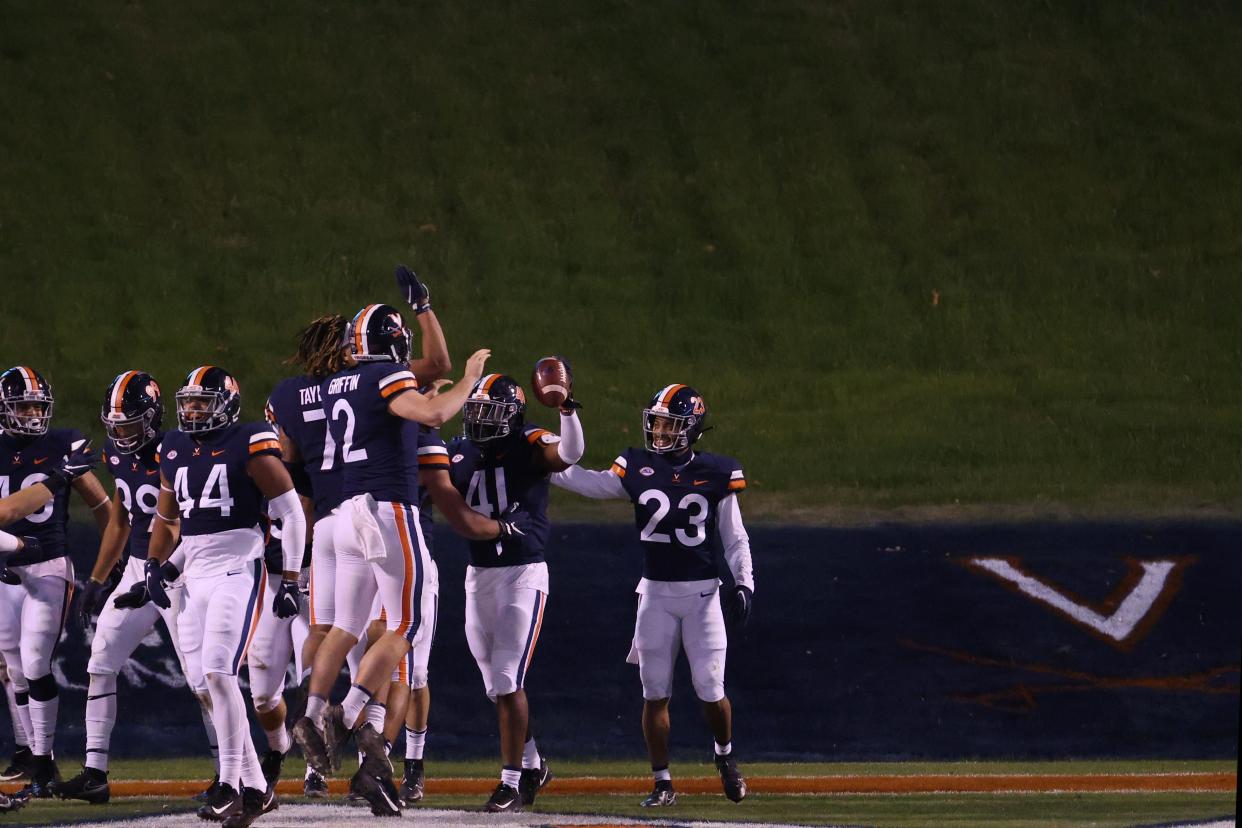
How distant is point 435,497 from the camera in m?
7.66

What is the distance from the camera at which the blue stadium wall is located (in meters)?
10.3

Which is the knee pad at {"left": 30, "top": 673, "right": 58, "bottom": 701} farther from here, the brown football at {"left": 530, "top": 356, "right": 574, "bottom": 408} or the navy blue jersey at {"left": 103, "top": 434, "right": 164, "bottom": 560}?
the brown football at {"left": 530, "top": 356, "right": 574, "bottom": 408}

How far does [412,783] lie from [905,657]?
12.4ft

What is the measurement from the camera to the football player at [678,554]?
323 inches

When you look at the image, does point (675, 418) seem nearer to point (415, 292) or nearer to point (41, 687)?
point (415, 292)

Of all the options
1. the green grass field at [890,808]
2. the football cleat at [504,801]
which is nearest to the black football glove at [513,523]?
the football cleat at [504,801]

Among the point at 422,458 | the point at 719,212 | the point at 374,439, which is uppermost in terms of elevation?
the point at 719,212

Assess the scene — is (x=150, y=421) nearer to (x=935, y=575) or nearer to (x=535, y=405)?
(x=935, y=575)

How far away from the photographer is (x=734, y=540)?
8398mm

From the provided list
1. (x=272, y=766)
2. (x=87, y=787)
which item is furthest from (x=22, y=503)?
(x=272, y=766)

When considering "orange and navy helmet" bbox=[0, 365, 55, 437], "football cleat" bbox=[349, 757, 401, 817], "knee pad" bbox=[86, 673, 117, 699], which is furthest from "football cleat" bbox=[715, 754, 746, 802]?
"orange and navy helmet" bbox=[0, 365, 55, 437]

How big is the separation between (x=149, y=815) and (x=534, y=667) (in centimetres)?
374

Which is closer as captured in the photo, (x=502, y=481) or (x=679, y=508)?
(x=502, y=481)

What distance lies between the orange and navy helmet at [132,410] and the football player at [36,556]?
0.60 metres
